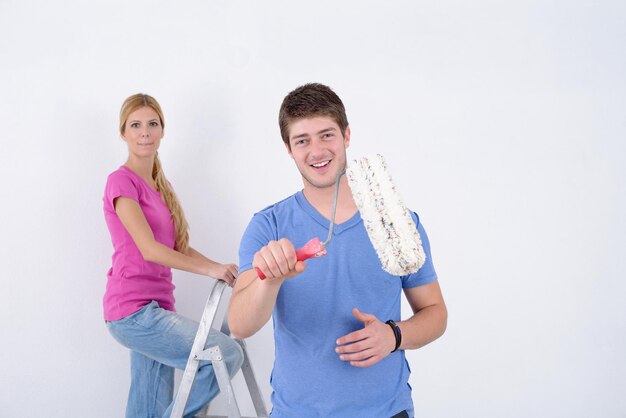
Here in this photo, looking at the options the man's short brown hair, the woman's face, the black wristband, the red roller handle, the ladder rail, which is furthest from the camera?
the woman's face

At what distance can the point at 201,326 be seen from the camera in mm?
2223

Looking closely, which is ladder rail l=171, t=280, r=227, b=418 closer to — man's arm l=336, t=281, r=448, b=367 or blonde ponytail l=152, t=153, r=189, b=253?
blonde ponytail l=152, t=153, r=189, b=253

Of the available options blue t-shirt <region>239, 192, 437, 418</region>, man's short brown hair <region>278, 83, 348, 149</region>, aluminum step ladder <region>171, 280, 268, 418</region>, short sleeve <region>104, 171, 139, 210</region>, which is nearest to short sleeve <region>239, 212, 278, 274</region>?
blue t-shirt <region>239, 192, 437, 418</region>

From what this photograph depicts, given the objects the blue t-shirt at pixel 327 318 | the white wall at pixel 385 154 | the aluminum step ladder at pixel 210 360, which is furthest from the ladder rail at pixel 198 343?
the white wall at pixel 385 154

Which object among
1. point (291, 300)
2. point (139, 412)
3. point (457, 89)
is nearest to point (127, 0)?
point (457, 89)

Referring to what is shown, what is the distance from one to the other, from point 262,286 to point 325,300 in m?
0.26

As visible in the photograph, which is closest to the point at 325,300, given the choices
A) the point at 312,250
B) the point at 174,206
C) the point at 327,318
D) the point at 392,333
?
the point at 327,318

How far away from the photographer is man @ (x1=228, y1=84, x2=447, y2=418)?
1493mm

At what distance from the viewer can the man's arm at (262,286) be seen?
3.79ft

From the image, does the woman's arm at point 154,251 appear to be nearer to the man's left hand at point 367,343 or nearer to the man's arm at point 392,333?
the man's arm at point 392,333

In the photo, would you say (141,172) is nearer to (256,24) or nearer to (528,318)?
(256,24)

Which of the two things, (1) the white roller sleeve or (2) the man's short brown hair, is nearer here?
(1) the white roller sleeve

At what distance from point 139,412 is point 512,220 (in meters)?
1.86

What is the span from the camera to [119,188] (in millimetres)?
2391
